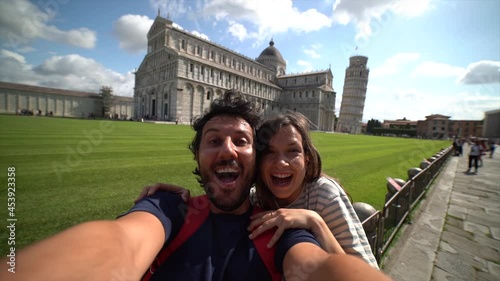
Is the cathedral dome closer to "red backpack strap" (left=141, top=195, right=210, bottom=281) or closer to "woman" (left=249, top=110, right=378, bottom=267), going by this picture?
"woman" (left=249, top=110, right=378, bottom=267)

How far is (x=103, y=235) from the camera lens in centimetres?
106

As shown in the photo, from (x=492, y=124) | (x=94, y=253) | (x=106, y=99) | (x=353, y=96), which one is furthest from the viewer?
(x=353, y=96)

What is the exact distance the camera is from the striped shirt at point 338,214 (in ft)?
5.34

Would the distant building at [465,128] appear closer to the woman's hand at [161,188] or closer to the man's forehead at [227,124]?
the man's forehead at [227,124]

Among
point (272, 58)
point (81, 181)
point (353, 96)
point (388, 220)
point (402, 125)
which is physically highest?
point (272, 58)

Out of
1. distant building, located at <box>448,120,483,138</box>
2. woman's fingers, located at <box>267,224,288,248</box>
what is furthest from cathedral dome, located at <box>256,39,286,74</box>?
woman's fingers, located at <box>267,224,288,248</box>

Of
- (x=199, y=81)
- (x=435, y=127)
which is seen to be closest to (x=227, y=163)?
(x=199, y=81)

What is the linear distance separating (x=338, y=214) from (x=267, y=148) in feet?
2.80

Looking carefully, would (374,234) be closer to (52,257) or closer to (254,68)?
(52,257)

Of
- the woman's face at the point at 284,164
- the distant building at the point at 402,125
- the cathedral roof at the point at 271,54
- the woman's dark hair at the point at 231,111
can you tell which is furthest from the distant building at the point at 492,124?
the woman's dark hair at the point at 231,111

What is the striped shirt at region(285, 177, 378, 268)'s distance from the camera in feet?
5.34

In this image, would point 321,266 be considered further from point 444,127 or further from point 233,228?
point 444,127

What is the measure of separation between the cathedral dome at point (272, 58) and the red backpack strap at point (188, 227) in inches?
2894

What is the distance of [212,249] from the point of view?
1424mm
